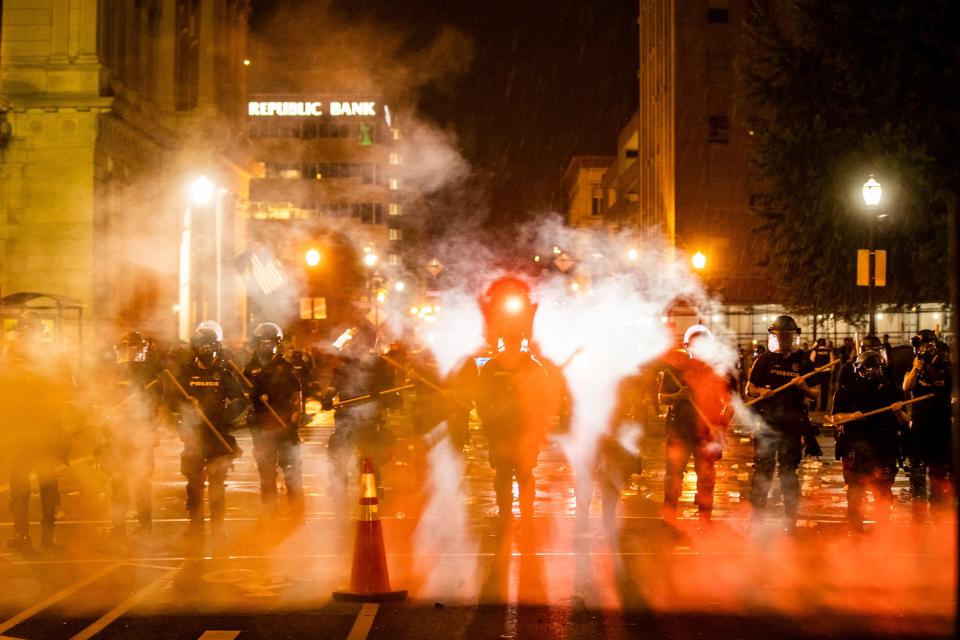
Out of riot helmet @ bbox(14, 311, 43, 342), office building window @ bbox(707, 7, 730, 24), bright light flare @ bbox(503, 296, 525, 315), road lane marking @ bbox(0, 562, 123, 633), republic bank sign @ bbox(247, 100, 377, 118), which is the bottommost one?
road lane marking @ bbox(0, 562, 123, 633)

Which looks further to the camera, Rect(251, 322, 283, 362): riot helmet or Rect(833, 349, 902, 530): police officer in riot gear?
Rect(251, 322, 283, 362): riot helmet

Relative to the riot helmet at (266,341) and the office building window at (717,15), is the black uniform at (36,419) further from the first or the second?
the office building window at (717,15)

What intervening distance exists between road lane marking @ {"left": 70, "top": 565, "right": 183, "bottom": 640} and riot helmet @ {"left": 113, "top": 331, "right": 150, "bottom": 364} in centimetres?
284

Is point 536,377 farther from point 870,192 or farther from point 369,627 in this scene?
point 870,192

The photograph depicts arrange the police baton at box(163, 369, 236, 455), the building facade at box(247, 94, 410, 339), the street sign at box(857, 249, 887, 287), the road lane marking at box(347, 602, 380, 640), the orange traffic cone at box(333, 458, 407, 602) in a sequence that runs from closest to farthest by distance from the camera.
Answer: the road lane marking at box(347, 602, 380, 640) < the orange traffic cone at box(333, 458, 407, 602) < the police baton at box(163, 369, 236, 455) < the street sign at box(857, 249, 887, 287) < the building facade at box(247, 94, 410, 339)

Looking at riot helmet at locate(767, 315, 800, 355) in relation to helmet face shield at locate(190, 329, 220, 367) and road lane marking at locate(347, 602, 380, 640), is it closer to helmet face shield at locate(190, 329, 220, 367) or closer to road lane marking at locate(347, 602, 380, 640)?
road lane marking at locate(347, 602, 380, 640)

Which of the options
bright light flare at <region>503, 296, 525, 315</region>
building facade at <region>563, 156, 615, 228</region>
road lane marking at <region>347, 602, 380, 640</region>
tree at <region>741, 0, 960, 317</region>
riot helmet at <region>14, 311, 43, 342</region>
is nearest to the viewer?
road lane marking at <region>347, 602, 380, 640</region>

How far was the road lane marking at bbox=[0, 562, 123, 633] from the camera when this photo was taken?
7.40 m

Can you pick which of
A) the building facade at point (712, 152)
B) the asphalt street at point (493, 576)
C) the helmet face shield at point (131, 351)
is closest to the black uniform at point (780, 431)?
the asphalt street at point (493, 576)

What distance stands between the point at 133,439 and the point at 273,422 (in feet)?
4.45

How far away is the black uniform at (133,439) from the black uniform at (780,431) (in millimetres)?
5760

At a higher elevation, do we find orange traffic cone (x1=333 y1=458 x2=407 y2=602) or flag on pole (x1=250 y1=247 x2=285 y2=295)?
flag on pole (x1=250 y1=247 x2=285 y2=295)

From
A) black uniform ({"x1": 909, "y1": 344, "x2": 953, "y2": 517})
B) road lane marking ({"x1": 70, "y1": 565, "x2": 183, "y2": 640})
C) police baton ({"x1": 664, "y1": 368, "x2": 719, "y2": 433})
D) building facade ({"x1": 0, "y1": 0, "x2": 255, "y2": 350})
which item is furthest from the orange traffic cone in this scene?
building facade ({"x1": 0, "y1": 0, "x2": 255, "y2": 350})

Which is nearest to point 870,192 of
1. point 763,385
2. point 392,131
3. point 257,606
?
point 763,385
